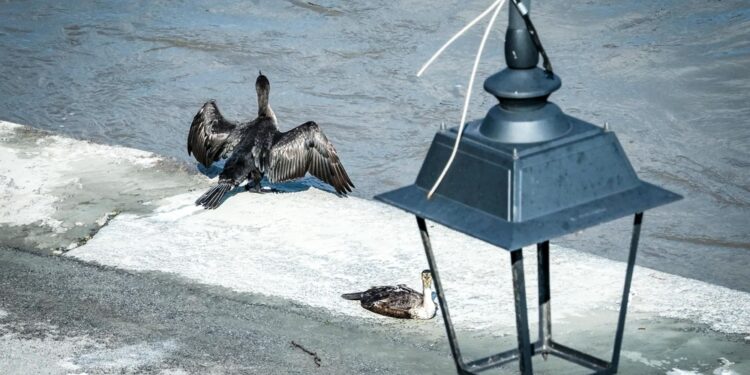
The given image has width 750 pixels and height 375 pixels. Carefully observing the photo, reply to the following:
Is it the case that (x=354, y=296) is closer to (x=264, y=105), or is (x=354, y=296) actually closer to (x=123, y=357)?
(x=123, y=357)

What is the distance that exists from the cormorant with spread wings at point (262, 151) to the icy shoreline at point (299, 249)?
168 mm

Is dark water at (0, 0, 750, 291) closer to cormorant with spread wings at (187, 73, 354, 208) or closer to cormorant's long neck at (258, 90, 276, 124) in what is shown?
cormorant with spread wings at (187, 73, 354, 208)

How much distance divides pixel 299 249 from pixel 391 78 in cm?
494

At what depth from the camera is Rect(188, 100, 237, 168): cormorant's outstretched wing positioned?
32.4 ft

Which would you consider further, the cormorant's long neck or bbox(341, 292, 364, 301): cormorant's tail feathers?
the cormorant's long neck

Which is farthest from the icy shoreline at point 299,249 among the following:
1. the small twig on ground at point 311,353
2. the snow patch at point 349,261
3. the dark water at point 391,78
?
the dark water at point 391,78

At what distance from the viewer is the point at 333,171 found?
9.38 metres

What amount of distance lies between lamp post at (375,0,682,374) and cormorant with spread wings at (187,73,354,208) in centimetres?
598

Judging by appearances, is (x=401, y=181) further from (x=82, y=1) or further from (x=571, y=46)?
(x=82, y=1)

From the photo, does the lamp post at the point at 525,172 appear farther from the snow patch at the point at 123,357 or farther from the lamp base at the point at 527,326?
the snow patch at the point at 123,357

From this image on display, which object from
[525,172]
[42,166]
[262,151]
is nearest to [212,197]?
[262,151]

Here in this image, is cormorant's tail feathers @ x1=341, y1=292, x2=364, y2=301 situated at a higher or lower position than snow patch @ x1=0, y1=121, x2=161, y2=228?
lower

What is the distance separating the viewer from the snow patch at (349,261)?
6988mm

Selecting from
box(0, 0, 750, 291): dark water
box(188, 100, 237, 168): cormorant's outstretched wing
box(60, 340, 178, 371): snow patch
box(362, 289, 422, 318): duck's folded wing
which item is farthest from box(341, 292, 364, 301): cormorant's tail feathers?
box(188, 100, 237, 168): cormorant's outstretched wing
